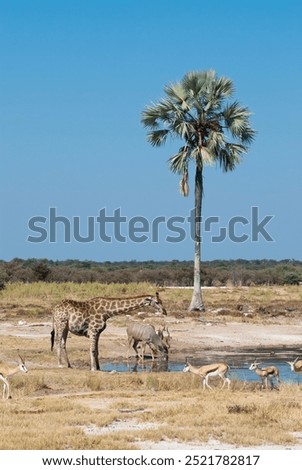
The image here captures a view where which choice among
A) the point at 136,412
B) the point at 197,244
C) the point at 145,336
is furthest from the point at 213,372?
the point at 197,244

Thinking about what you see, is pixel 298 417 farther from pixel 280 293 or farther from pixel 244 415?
pixel 280 293

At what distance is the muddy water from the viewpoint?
19775 millimetres

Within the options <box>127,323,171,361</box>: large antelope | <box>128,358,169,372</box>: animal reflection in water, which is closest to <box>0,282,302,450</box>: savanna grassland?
<box>128,358,169,372</box>: animal reflection in water

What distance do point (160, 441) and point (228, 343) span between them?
51.8ft

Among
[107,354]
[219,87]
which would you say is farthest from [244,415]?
[219,87]

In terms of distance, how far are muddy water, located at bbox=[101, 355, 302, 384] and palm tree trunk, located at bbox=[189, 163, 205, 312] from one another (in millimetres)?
11213

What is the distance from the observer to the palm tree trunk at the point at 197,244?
35.5 m

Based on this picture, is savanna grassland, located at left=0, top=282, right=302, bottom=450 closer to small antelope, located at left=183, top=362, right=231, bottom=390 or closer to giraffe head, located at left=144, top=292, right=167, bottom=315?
small antelope, located at left=183, top=362, right=231, bottom=390

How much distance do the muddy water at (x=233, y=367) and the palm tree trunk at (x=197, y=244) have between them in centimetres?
1121

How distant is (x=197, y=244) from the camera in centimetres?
3600

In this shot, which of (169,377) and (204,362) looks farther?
(204,362)

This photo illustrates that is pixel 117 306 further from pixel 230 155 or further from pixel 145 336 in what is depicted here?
pixel 230 155

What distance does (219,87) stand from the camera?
36.1 meters
